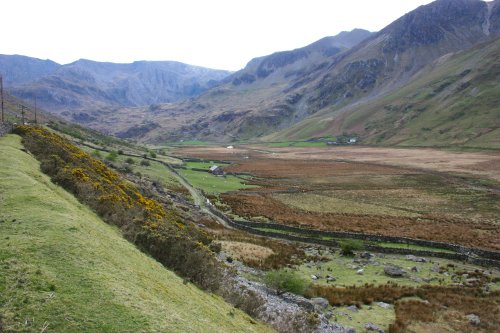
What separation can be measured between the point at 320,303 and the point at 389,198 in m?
65.0

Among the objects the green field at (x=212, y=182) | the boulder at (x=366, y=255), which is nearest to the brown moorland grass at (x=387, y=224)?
the boulder at (x=366, y=255)

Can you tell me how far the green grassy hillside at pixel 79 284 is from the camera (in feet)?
39.8

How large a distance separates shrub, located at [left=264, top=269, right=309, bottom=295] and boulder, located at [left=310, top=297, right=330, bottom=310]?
1.28 m

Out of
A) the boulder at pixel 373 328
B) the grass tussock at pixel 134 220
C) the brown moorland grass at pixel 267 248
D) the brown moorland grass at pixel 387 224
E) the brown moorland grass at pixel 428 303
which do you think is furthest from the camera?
the brown moorland grass at pixel 387 224

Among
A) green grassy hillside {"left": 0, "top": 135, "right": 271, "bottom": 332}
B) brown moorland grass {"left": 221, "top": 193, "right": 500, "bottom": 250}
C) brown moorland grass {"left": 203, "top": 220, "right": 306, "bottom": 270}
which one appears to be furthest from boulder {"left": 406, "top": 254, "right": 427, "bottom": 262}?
green grassy hillside {"left": 0, "top": 135, "right": 271, "bottom": 332}

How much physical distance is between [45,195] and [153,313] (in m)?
13.3

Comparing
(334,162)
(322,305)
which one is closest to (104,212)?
(322,305)

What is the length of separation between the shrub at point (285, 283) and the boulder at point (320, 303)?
50.2 inches

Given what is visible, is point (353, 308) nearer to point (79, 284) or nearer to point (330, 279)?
point (330, 279)

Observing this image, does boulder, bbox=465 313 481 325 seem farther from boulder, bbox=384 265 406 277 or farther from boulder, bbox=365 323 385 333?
boulder, bbox=384 265 406 277

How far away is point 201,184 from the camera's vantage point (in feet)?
334

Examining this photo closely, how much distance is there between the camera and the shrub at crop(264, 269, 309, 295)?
30453 millimetres

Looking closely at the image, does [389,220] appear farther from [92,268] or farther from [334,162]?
[334,162]

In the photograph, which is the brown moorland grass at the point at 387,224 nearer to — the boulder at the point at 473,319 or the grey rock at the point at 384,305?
the boulder at the point at 473,319
